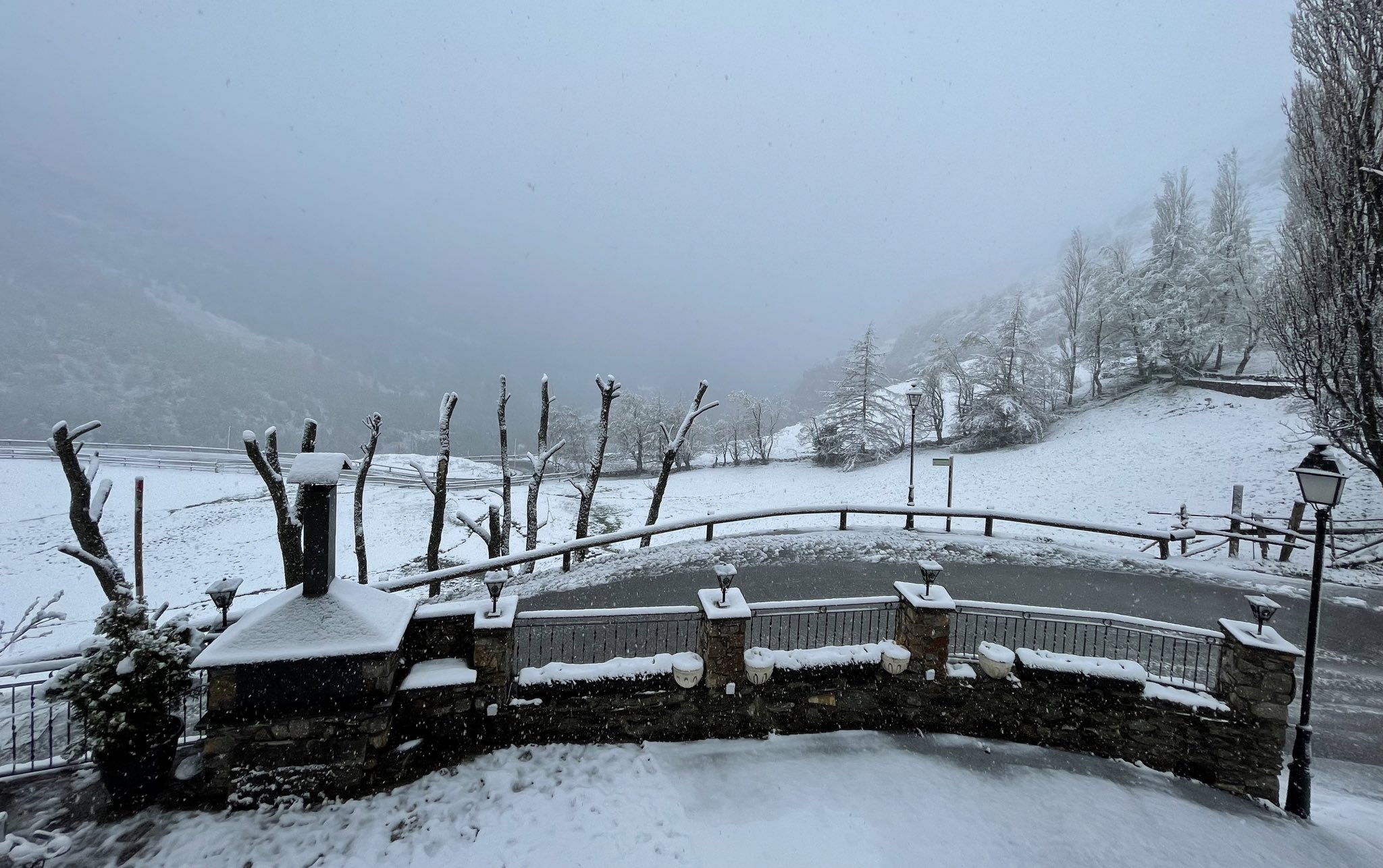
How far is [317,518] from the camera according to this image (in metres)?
5.42

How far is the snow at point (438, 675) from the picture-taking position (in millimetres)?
5426

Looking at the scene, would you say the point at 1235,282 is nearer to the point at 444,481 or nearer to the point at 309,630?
the point at 444,481

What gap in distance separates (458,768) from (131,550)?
2147 cm

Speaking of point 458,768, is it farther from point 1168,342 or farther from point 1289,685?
point 1168,342

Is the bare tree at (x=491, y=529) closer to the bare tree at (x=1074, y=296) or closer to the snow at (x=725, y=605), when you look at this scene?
the snow at (x=725, y=605)

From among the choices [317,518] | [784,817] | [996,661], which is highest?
[317,518]

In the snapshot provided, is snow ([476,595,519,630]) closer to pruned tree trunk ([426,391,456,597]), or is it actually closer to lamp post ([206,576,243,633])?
lamp post ([206,576,243,633])

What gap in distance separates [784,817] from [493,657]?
348 centimetres

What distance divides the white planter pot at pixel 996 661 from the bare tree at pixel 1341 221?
11.9m

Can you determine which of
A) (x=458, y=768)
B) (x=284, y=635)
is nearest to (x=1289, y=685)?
(x=458, y=768)

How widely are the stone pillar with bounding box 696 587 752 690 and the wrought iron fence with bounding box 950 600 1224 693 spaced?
9.32 ft

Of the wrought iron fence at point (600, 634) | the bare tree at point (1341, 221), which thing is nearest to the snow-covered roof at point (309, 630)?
the wrought iron fence at point (600, 634)

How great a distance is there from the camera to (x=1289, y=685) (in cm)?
588

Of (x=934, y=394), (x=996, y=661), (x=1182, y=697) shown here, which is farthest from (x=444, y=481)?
(x=934, y=394)
